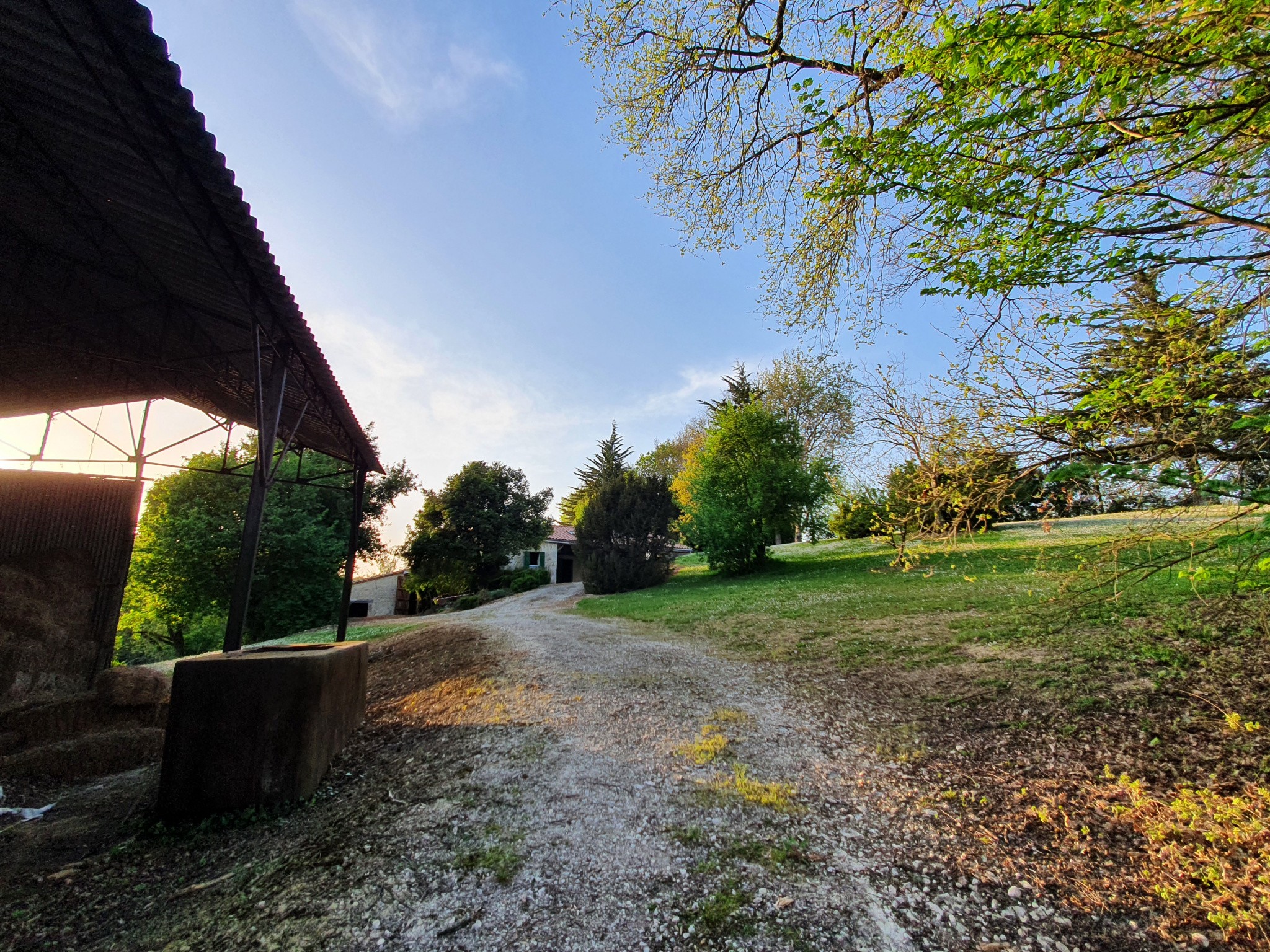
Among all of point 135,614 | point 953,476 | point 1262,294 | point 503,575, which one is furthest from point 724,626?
point 135,614

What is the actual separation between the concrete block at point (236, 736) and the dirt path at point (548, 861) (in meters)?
0.18

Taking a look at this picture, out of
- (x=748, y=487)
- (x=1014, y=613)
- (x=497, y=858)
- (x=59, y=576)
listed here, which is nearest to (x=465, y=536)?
(x=748, y=487)

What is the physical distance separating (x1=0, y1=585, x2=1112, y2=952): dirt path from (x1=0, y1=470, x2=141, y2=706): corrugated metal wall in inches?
101

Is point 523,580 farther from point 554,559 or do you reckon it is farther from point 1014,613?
point 1014,613

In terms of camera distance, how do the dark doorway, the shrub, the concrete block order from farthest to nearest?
the dark doorway < the shrub < the concrete block

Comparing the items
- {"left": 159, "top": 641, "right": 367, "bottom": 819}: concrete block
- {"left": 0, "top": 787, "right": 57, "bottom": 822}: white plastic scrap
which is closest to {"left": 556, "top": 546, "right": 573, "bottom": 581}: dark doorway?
{"left": 0, "top": 787, "right": 57, "bottom": 822}: white plastic scrap

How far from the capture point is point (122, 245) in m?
5.52

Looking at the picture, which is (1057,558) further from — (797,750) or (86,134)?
(86,134)

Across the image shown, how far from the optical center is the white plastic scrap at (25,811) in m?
3.73

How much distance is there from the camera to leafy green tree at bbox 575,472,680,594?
2097cm

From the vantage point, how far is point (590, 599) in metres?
18.6

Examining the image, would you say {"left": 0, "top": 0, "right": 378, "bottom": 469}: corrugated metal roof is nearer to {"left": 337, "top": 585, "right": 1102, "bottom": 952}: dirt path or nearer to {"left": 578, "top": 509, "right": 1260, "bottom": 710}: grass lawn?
{"left": 337, "top": 585, "right": 1102, "bottom": 952}: dirt path

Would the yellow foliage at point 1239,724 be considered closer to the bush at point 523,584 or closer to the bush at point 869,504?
the bush at point 869,504

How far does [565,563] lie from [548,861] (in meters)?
31.6
